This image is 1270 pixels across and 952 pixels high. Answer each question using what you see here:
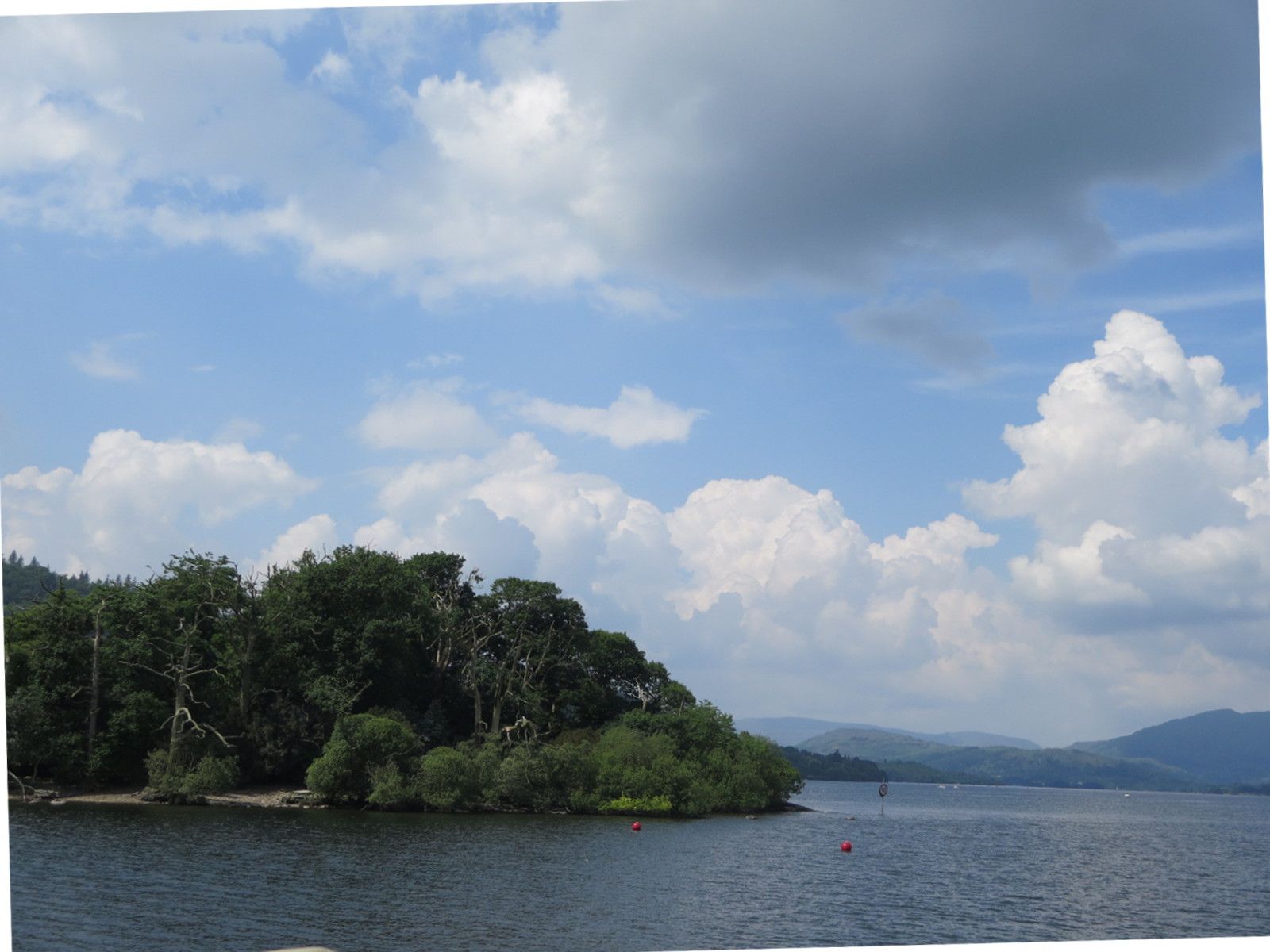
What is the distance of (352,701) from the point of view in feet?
212

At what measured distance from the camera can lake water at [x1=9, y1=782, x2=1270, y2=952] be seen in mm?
29234

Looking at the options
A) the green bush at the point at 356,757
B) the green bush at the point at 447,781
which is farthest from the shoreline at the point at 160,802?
the green bush at the point at 447,781

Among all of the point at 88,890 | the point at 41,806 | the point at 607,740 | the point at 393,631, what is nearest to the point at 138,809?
the point at 41,806

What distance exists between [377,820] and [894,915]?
29699 millimetres

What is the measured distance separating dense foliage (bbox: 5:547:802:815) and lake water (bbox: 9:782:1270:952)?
4028mm

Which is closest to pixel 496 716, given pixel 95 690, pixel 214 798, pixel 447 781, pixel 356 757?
pixel 447 781

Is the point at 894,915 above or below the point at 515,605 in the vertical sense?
below

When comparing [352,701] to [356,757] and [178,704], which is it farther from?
[178,704]

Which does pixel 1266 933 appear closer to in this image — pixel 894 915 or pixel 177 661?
pixel 894 915

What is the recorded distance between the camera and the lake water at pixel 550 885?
1151 inches

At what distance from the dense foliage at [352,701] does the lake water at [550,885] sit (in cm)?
403

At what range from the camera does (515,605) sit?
265 feet

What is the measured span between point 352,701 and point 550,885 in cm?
3060

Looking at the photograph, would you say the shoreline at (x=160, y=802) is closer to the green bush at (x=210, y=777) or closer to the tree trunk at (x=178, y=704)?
the green bush at (x=210, y=777)
